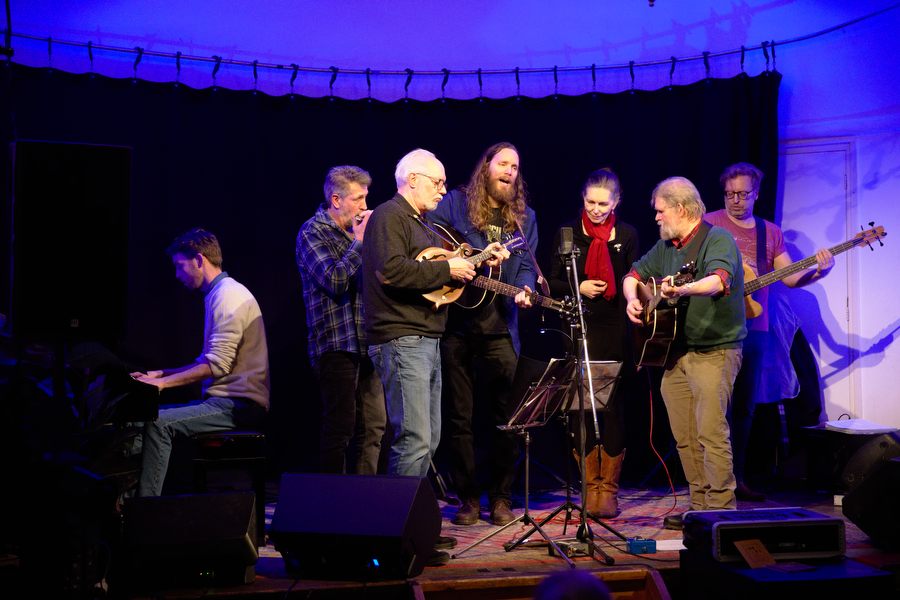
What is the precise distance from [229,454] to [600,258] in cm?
250

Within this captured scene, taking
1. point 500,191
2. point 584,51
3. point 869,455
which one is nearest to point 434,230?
point 500,191

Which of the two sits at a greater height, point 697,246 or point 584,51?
point 584,51

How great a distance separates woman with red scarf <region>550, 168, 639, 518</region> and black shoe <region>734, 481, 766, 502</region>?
103 centimetres

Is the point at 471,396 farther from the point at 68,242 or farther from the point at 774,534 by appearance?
the point at 68,242

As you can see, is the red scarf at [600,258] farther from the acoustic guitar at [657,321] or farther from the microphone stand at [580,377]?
the microphone stand at [580,377]

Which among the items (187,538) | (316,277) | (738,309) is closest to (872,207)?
(738,309)

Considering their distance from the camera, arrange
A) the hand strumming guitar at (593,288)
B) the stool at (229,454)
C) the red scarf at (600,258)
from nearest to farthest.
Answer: the stool at (229,454), the hand strumming guitar at (593,288), the red scarf at (600,258)

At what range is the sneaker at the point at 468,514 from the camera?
4902 millimetres

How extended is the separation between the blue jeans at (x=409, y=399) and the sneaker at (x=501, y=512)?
2.91 ft

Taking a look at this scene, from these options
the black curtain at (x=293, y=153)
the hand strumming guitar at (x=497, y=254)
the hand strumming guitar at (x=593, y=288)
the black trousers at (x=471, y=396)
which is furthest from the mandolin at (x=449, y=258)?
the black curtain at (x=293, y=153)

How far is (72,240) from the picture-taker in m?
3.07

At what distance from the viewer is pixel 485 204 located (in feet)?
16.6

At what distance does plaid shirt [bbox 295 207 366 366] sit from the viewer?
191 inches

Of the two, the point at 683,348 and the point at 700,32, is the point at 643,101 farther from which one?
the point at 683,348
